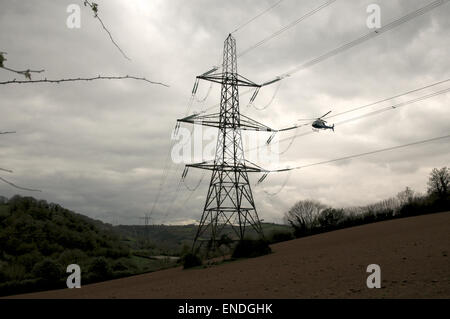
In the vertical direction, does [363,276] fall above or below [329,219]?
below

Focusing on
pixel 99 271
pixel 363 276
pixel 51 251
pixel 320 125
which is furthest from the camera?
pixel 51 251

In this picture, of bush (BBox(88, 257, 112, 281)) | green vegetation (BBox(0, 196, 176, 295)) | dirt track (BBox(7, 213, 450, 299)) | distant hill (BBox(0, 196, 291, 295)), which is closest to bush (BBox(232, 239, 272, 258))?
dirt track (BBox(7, 213, 450, 299))

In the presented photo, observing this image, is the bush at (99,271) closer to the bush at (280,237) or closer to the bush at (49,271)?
the bush at (49,271)

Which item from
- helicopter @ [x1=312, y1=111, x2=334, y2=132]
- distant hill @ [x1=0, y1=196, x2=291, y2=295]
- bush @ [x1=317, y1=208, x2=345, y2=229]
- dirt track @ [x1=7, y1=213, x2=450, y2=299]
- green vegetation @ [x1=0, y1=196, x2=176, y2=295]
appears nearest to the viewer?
dirt track @ [x1=7, y1=213, x2=450, y2=299]

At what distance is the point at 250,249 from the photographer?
99.1 feet

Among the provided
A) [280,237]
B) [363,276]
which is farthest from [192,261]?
[363,276]

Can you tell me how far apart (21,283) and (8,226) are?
4224 centimetres

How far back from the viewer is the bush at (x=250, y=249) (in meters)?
29.8

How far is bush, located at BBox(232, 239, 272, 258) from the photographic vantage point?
29758 mm

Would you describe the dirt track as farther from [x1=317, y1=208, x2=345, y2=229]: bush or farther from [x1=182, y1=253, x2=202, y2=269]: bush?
[x1=317, y1=208, x2=345, y2=229]: bush

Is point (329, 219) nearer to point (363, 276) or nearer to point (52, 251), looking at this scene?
point (363, 276)

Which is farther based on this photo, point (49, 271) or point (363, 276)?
point (49, 271)
